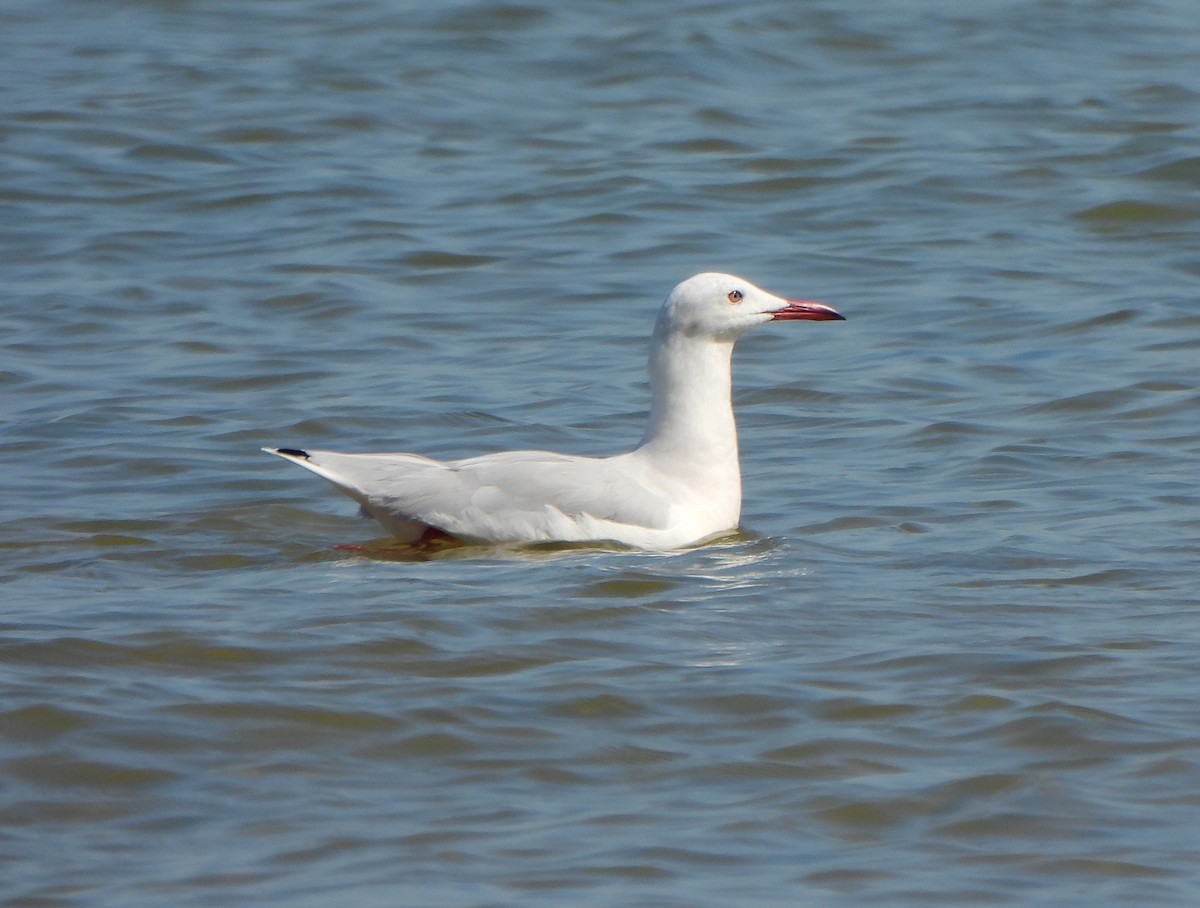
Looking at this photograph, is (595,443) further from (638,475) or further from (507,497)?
(507,497)

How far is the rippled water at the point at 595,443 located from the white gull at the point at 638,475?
162 millimetres

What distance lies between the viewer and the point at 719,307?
7.32m

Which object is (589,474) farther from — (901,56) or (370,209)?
(901,56)

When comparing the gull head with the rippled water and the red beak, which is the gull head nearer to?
the red beak

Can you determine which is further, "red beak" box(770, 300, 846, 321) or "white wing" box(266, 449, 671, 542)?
"red beak" box(770, 300, 846, 321)

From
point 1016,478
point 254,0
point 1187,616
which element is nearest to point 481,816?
point 1187,616

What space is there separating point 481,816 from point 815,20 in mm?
13122

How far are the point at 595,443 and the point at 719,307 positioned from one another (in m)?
1.33

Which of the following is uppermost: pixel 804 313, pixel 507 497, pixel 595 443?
pixel 804 313

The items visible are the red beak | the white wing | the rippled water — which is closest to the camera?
the rippled water

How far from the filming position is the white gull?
689 cm

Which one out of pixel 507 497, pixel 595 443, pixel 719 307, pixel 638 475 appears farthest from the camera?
pixel 595 443

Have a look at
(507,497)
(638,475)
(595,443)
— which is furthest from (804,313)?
(595,443)

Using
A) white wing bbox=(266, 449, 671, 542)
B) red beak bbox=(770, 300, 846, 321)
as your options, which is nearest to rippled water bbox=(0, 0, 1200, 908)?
white wing bbox=(266, 449, 671, 542)
